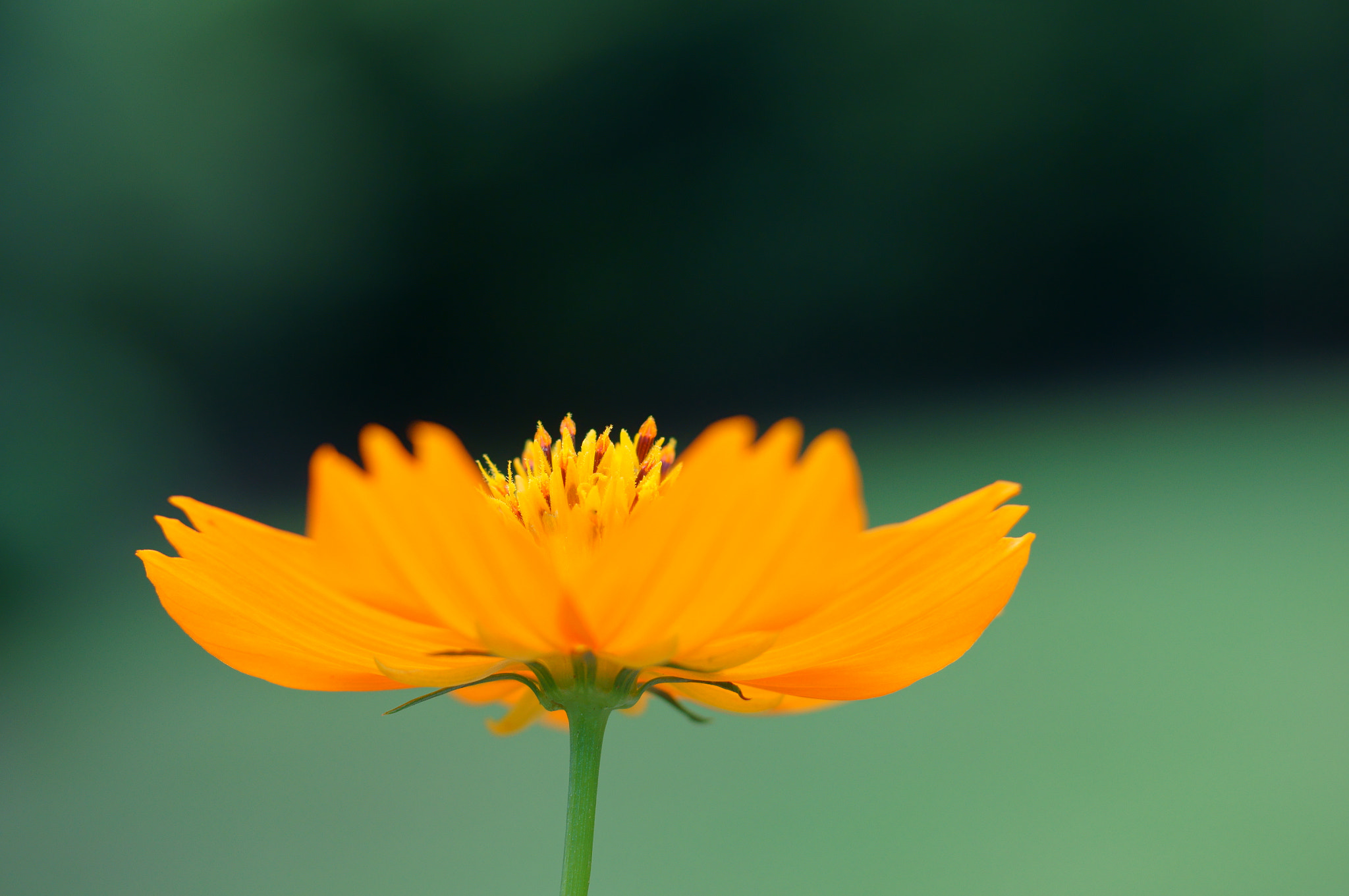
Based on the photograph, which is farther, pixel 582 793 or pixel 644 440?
pixel 644 440

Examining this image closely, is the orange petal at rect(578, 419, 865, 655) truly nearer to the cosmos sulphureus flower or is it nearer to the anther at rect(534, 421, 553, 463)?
the cosmos sulphureus flower

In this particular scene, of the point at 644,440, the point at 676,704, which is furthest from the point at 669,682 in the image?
the point at 644,440

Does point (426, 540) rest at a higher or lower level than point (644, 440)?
lower

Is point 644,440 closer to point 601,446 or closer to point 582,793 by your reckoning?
point 601,446

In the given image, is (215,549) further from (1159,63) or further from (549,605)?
(1159,63)

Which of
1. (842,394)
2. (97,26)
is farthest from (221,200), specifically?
(842,394)

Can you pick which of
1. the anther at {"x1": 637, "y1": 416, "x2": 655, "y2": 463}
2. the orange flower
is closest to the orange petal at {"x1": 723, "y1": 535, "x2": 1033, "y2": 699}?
the orange flower

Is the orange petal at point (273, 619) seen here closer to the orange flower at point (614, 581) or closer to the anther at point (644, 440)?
the orange flower at point (614, 581)
